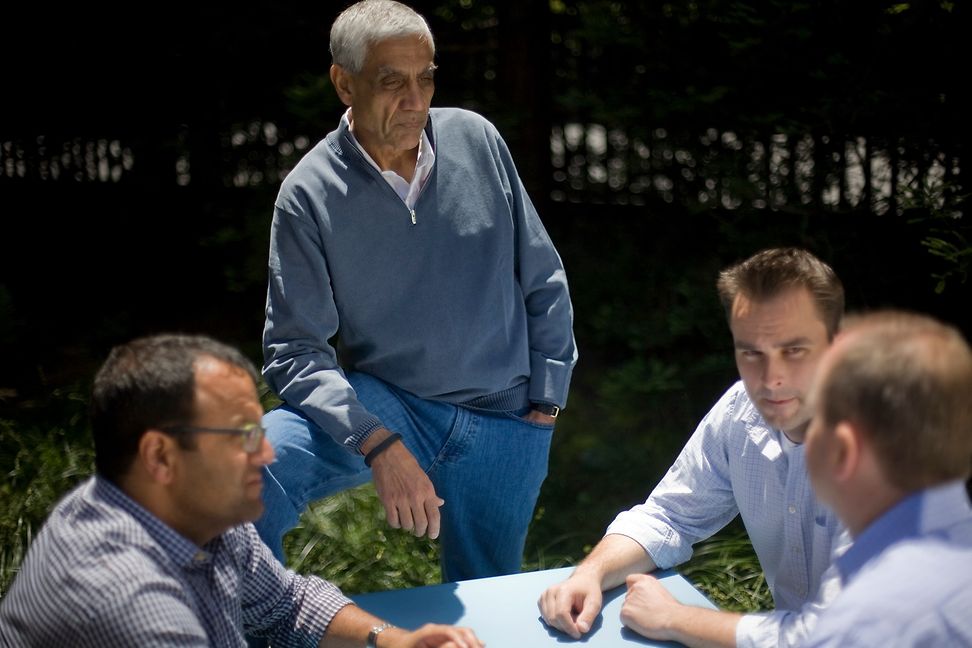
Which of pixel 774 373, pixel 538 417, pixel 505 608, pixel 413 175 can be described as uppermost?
pixel 413 175

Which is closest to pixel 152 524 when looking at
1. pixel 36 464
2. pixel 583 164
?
pixel 36 464

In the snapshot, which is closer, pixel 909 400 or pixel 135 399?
pixel 909 400

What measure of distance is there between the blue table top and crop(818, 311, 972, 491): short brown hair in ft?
2.80

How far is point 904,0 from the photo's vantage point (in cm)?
530

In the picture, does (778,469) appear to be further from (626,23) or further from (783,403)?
(626,23)

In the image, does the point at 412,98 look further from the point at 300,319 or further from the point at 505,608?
the point at 505,608

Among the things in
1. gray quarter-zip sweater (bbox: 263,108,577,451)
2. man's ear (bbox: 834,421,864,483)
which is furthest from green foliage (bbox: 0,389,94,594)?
man's ear (bbox: 834,421,864,483)

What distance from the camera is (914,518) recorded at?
5.40ft

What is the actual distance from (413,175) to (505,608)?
4.02 feet

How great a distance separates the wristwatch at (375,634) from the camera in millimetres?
2378

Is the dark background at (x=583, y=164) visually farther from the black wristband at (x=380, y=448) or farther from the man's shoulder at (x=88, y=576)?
the man's shoulder at (x=88, y=576)

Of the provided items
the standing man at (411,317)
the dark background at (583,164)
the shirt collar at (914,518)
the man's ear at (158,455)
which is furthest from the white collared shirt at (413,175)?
the dark background at (583,164)

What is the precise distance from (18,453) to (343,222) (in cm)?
281

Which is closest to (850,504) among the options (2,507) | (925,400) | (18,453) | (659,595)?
(925,400)
